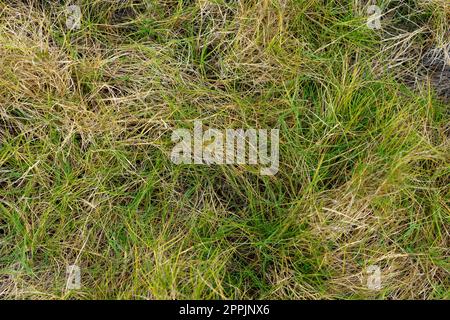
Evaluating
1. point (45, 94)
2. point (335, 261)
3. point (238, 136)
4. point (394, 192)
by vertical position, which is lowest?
point (335, 261)

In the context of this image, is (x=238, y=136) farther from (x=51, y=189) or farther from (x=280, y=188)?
(x=51, y=189)

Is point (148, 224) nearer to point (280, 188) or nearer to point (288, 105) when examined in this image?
point (280, 188)

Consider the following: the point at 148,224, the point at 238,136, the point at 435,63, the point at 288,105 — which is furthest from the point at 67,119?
the point at 435,63

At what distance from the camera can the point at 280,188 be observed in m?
1.49

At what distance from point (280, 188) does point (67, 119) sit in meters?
0.64

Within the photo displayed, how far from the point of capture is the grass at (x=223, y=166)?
57.1 inches

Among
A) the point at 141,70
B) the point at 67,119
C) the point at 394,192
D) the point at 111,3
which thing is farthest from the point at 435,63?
the point at 67,119

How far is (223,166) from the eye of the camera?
1494 mm

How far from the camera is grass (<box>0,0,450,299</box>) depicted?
57.1 inches

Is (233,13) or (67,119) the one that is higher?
(233,13)

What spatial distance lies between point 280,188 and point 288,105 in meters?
0.24

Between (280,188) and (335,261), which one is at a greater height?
(280,188)

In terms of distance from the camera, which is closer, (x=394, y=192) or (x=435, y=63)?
(x=394, y=192)
